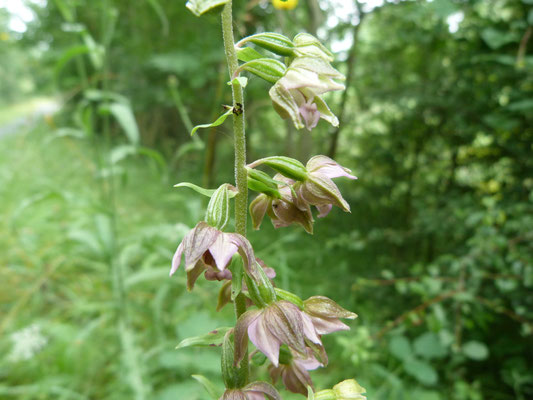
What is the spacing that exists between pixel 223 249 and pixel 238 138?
0.64ft

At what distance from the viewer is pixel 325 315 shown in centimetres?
79

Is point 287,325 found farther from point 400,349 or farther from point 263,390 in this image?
point 400,349

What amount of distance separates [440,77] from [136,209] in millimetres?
3225

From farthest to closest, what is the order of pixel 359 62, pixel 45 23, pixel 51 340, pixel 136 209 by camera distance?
pixel 45 23 < pixel 136 209 < pixel 359 62 < pixel 51 340

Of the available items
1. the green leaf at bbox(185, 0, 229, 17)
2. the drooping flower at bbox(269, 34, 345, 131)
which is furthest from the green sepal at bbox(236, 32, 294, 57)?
the green leaf at bbox(185, 0, 229, 17)

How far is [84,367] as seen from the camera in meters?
2.11

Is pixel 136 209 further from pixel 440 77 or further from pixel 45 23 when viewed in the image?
pixel 45 23

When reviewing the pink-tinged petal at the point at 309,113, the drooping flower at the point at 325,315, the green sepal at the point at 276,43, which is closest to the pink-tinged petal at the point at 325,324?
the drooping flower at the point at 325,315

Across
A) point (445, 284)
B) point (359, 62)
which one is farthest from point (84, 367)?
point (359, 62)

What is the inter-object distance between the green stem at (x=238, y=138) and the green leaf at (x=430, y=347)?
1.58 meters

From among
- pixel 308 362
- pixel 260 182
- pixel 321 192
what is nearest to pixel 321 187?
pixel 321 192

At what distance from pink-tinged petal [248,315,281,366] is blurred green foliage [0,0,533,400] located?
22.2 inches

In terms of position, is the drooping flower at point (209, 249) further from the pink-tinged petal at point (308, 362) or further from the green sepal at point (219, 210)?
the pink-tinged petal at point (308, 362)

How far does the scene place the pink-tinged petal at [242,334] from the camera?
0.70 m
